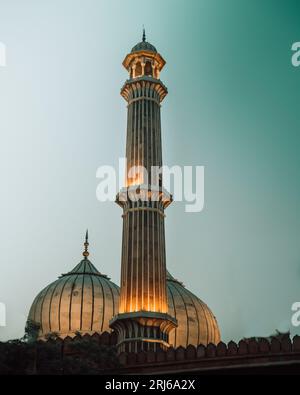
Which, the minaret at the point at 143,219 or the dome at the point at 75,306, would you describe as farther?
the dome at the point at 75,306

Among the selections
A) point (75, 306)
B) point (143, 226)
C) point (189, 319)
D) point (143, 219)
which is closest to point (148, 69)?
point (143, 219)

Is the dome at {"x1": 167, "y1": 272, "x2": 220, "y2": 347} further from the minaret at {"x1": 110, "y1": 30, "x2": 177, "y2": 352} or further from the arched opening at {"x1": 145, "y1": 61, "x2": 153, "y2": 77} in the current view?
the arched opening at {"x1": 145, "y1": 61, "x2": 153, "y2": 77}

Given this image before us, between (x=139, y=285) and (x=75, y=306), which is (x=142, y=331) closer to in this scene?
(x=139, y=285)

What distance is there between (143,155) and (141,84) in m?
3.86

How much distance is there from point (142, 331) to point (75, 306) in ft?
26.4

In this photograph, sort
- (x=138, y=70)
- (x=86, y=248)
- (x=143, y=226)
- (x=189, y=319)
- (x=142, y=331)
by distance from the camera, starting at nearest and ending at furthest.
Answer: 1. (x=142, y=331)
2. (x=143, y=226)
3. (x=138, y=70)
4. (x=189, y=319)
5. (x=86, y=248)

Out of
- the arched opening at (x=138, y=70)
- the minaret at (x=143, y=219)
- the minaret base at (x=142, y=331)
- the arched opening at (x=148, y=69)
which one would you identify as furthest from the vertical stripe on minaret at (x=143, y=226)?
the arched opening at (x=148, y=69)

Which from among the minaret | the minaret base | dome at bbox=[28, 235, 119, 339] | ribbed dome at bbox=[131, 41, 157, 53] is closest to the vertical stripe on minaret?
the minaret

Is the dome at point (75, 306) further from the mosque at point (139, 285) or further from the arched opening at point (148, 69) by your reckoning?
the arched opening at point (148, 69)

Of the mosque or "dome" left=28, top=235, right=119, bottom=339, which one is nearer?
the mosque

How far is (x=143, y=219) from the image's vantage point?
28.8 metres

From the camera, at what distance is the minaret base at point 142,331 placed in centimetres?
2609

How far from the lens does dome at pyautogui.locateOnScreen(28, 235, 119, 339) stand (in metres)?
33.1
